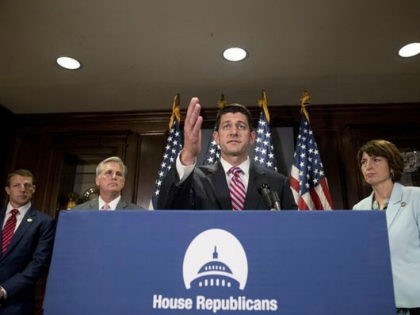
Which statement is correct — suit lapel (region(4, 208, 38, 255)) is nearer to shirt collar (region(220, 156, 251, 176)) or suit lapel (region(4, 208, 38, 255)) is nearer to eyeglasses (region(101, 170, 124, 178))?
eyeglasses (region(101, 170, 124, 178))

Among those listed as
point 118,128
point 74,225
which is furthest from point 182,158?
point 118,128

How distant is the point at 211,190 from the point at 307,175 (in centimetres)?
231

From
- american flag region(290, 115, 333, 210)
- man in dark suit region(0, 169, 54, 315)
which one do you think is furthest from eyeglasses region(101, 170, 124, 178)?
american flag region(290, 115, 333, 210)

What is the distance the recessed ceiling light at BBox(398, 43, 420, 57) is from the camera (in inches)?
114

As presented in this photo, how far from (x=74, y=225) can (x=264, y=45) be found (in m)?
2.54

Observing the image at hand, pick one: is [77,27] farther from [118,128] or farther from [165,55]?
[118,128]

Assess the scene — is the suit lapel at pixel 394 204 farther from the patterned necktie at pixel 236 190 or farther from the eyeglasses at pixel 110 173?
the eyeglasses at pixel 110 173

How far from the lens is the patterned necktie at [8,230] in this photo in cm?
259

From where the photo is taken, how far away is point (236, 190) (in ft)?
3.92

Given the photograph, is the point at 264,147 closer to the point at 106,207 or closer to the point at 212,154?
the point at 212,154

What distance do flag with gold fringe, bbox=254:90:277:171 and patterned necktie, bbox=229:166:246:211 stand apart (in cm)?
208

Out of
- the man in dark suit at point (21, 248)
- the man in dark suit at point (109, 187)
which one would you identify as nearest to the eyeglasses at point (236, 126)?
the man in dark suit at point (109, 187)

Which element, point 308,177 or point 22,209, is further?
point 308,177

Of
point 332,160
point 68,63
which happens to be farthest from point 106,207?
point 332,160
